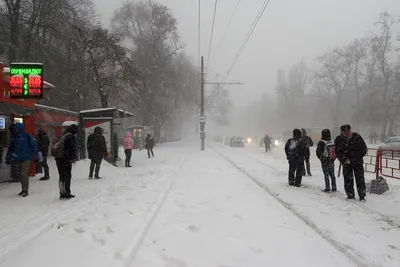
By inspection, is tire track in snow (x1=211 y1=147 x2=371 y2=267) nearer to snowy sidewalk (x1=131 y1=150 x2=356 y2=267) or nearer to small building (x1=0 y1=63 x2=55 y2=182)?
snowy sidewalk (x1=131 y1=150 x2=356 y2=267)

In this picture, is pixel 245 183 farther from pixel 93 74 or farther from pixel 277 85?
pixel 277 85

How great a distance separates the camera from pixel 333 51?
54.1 metres

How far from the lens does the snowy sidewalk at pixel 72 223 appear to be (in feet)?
12.9

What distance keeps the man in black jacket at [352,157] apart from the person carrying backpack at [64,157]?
5915mm

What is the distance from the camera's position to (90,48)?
75.6 feet

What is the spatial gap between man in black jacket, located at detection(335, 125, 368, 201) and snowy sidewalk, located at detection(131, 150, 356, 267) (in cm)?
176

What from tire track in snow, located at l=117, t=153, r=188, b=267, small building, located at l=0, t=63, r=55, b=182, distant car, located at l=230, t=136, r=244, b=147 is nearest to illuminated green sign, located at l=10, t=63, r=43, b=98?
small building, located at l=0, t=63, r=55, b=182

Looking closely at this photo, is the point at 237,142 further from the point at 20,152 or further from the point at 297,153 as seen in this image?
the point at 20,152

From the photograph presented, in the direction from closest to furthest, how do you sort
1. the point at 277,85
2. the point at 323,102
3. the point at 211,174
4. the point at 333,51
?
the point at 211,174 → the point at 333,51 → the point at 323,102 → the point at 277,85

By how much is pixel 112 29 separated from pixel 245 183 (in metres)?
34.3

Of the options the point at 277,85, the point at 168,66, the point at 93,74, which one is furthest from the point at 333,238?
the point at 277,85

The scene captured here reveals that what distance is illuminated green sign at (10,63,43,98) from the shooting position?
8.30 metres

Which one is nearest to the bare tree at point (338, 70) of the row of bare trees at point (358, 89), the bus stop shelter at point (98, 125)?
the row of bare trees at point (358, 89)

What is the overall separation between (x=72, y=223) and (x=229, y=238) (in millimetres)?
2504
